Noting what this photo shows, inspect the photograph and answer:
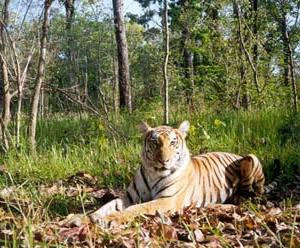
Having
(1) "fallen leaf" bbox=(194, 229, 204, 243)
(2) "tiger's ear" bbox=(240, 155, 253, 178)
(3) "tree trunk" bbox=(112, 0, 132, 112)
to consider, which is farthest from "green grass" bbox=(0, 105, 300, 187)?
(3) "tree trunk" bbox=(112, 0, 132, 112)

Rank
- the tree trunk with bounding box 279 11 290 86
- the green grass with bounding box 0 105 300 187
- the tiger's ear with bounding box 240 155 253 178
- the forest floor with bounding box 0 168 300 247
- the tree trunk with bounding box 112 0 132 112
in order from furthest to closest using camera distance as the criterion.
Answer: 1. the tree trunk with bounding box 279 11 290 86
2. the tree trunk with bounding box 112 0 132 112
3. the green grass with bounding box 0 105 300 187
4. the tiger's ear with bounding box 240 155 253 178
5. the forest floor with bounding box 0 168 300 247

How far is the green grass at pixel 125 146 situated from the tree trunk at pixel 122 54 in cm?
504

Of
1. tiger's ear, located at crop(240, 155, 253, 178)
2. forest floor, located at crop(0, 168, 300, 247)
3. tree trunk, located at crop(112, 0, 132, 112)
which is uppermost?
tree trunk, located at crop(112, 0, 132, 112)

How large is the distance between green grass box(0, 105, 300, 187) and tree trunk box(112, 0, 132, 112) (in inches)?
198

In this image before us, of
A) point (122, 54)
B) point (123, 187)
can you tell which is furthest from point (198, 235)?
point (122, 54)

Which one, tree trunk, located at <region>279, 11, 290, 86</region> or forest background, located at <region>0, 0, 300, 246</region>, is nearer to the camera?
forest background, located at <region>0, 0, 300, 246</region>

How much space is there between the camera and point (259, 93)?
42.9 ft

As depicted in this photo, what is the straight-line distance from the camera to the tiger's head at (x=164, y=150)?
4.11 meters

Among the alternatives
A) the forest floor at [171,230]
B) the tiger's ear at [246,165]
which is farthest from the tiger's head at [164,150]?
the tiger's ear at [246,165]

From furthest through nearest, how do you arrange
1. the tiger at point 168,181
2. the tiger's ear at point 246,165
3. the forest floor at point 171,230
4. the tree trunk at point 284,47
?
the tree trunk at point 284,47
the tiger's ear at point 246,165
the tiger at point 168,181
the forest floor at point 171,230

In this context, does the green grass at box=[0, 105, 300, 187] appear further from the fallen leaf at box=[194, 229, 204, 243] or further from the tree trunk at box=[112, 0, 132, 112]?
the tree trunk at box=[112, 0, 132, 112]

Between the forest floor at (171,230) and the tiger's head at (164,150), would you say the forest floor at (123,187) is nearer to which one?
the forest floor at (171,230)

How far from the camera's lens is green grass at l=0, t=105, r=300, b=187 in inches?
236

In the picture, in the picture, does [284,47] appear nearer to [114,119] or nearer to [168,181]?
[114,119]
